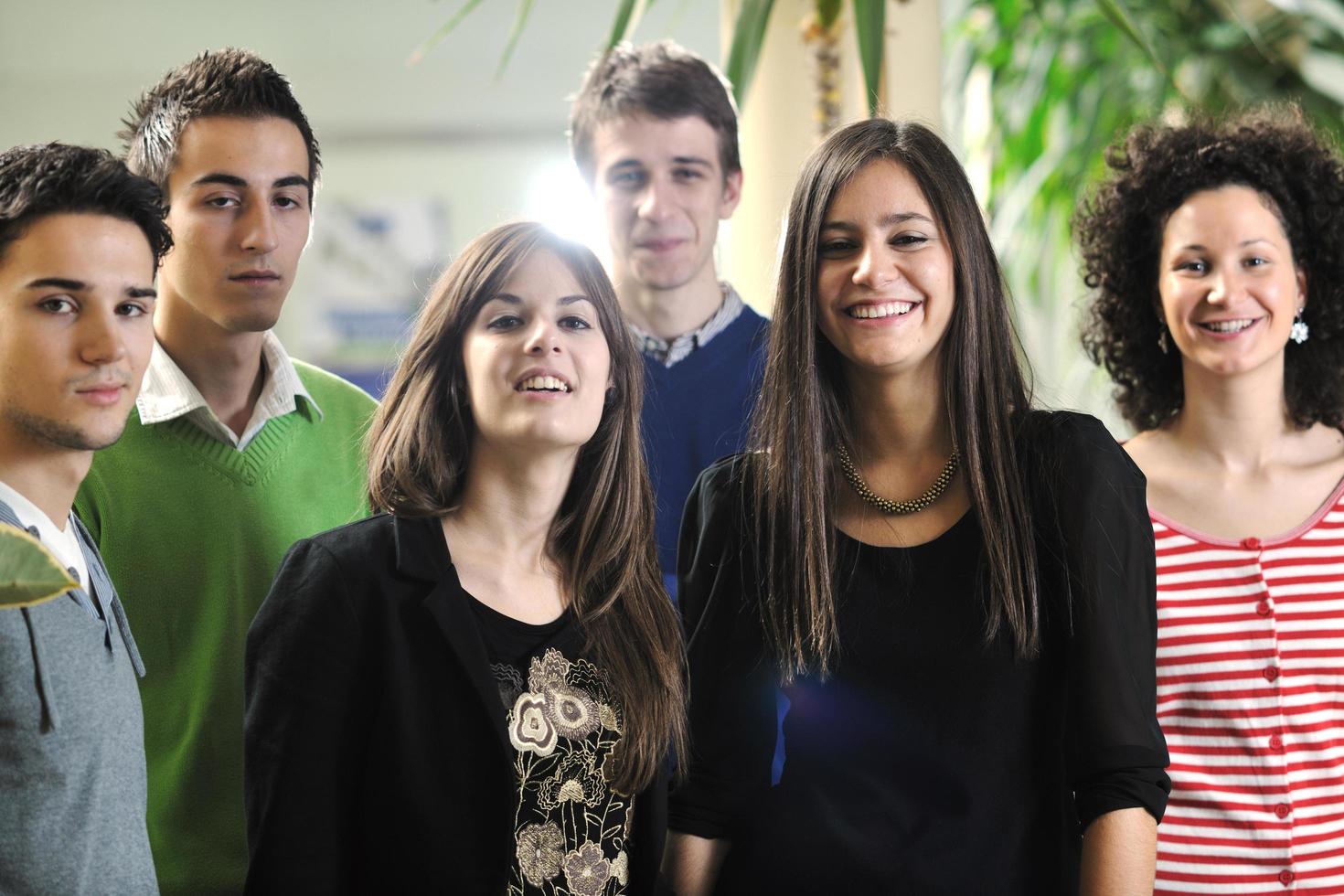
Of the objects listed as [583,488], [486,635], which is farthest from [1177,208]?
[486,635]

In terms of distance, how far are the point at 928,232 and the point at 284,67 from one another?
4519mm

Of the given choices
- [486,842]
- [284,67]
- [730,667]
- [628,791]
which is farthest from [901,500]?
[284,67]

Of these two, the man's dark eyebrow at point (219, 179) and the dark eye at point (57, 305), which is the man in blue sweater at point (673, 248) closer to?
the man's dark eyebrow at point (219, 179)

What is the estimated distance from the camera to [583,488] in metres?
1.52

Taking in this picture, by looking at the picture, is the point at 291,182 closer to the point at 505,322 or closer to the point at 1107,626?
the point at 505,322

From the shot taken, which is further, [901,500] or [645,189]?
[645,189]

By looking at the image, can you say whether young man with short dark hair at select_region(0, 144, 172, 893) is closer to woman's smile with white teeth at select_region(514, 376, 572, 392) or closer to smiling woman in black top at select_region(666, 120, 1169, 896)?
woman's smile with white teeth at select_region(514, 376, 572, 392)

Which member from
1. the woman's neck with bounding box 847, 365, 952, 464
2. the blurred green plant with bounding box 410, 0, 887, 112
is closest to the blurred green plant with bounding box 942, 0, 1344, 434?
the blurred green plant with bounding box 410, 0, 887, 112

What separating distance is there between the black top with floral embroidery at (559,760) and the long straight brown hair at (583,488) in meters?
0.02

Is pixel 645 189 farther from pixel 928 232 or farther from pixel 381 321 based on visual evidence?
pixel 381 321

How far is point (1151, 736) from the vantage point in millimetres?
1323

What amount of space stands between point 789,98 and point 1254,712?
1.30m

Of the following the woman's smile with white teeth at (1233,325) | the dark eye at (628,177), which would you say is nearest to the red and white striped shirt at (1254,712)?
the woman's smile with white teeth at (1233,325)

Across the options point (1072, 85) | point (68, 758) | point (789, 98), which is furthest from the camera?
point (1072, 85)
